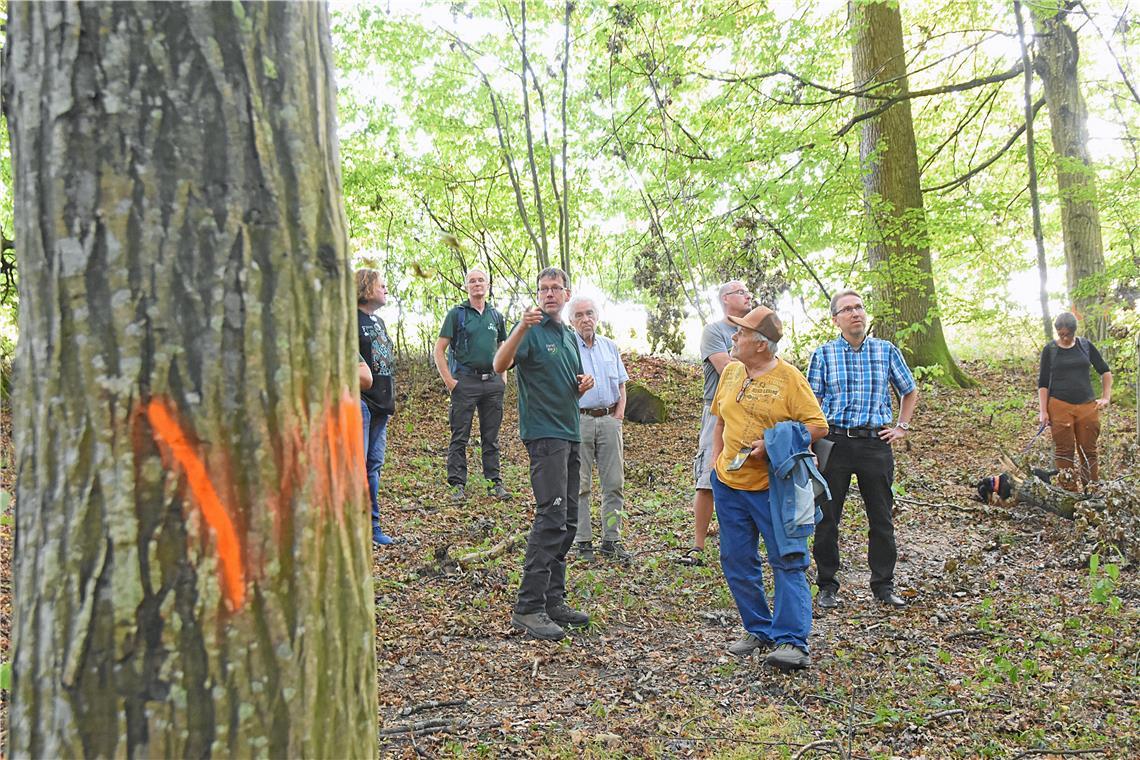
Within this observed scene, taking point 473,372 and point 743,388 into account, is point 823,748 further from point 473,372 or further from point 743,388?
point 473,372

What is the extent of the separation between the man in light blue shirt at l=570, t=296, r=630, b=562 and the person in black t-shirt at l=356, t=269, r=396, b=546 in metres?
1.47

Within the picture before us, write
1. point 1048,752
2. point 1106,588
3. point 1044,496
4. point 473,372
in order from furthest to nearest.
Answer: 1. point 473,372
2. point 1044,496
3. point 1106,588
4. point 1048,752

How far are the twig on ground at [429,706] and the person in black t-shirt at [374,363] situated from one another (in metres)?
2.28

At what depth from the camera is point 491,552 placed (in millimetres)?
6551

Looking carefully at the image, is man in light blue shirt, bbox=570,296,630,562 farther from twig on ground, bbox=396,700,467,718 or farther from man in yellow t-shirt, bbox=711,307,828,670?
twig on ground, bbox=396,700,467,718

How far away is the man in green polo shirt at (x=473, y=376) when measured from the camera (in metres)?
8.14

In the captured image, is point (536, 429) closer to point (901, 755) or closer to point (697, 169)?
point (901, 755)

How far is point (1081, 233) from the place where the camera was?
507 inches

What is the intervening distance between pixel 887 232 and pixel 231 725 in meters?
11.1

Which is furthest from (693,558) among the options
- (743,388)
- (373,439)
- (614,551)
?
(373,439)

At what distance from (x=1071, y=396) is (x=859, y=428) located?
4579 mm

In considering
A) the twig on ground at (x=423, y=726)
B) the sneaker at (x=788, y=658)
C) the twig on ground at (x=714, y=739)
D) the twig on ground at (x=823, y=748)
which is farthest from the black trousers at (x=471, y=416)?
the twig on ground at (x=823, y=748)

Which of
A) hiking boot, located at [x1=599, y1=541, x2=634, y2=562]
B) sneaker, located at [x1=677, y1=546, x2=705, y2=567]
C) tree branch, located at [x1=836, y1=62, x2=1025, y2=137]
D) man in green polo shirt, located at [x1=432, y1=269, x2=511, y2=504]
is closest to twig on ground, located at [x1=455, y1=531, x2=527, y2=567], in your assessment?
hiking boot, located at [x1=599, y1=541, x2=634, y2=562]

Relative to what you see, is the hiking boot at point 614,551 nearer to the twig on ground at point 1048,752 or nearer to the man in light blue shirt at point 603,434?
the man in light blue shirt at point 603,434
